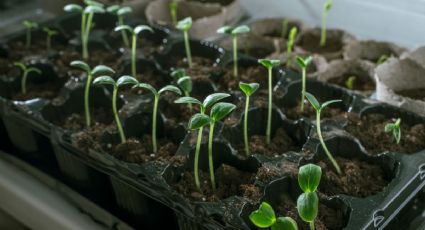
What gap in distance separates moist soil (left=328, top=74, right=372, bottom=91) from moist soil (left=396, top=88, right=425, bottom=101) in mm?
124

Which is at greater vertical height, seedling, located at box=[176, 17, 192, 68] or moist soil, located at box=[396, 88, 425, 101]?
seedling, located at box=[176, 17, 192, 68]

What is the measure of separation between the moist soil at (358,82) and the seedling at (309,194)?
0.60 m

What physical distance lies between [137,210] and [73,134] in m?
0.20

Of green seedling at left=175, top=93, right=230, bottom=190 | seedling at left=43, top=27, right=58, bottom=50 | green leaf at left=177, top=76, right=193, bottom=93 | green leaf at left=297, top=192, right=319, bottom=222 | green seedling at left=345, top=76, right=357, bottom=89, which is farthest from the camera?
seedling at left=43, top=27, right=58, bottom=50

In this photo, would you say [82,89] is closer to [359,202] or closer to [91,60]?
[91,60]

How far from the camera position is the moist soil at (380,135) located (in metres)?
1.07

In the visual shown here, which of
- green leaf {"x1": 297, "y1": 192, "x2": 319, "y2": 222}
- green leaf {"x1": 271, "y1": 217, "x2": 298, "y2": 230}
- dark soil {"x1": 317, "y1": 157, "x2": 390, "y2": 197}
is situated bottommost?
dark soil {"x1": 317, "y1": 157, "x2": 390, "y2": 197}

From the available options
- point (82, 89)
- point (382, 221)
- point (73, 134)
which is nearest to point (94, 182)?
point (73, 134)

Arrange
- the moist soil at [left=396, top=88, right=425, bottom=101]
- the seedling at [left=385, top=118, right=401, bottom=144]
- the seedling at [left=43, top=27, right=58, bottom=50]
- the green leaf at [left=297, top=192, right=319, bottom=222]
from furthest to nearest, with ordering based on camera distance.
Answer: the seedling at [left=43, top=27, right=58, bottom=50], the moist soil at [left=396, top=88, right=425, bottom=101], the seedling at [left=385, top=118, right=401, bottom=144], the green leaf at [left=297, top=192, right=319, bottom=222]

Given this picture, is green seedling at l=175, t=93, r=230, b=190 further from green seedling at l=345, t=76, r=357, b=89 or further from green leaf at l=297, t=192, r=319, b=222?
green seedling at l=345, t=76, r=357, b=89

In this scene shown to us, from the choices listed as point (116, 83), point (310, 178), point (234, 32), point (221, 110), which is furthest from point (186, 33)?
point (310, 178)

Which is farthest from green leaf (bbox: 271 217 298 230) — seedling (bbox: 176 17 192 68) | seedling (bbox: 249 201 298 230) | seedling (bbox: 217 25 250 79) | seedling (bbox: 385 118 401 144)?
seedling (bbox: 176 17 192 68)

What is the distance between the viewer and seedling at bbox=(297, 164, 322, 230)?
31.6 inches

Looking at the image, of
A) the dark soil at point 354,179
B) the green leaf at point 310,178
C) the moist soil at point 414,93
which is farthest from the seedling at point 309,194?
the moist soil at point 414,93
